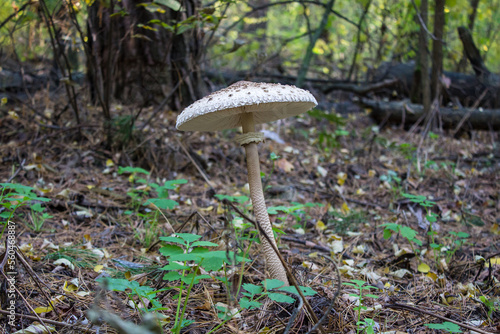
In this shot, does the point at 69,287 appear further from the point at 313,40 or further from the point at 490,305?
the point at 313,40

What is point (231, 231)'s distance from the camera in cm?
250

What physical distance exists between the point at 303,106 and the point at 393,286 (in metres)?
1.37

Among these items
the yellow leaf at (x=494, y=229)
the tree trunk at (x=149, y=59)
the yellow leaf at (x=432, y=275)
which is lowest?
the yellow leaf at (x=494, y=229)

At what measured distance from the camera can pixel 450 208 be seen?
384 cm

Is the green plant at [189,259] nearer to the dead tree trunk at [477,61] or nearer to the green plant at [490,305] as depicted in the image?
the green plant at [490,305]

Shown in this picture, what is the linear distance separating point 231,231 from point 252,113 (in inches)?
35.5

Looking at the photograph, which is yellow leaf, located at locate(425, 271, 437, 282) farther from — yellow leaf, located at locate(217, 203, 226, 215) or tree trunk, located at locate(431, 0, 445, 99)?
tree trunk, located at locate(431, 0, 445, 99)

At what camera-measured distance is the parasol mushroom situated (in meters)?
1.73

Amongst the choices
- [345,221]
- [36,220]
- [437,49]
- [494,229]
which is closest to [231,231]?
[345,221]

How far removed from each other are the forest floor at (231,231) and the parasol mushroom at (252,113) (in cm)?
20

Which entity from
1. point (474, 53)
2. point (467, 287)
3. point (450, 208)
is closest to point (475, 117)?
point (474, 53)

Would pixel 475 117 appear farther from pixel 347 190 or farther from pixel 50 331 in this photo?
pixel 50 331

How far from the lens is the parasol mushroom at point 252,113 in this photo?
1.73 meters

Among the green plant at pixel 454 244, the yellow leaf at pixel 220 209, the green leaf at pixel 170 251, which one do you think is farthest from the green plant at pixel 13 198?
the green plant at pixel 454 244
